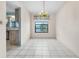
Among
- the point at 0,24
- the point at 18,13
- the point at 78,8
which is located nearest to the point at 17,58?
the point at 0,24

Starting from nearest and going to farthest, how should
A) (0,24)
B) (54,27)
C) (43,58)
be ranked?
(0,24)
(43,58)
(54,27)

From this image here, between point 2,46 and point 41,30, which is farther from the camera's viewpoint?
point 41,30

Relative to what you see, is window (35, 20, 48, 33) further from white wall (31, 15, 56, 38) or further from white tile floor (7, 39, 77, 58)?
white tile floor (7, 39, 77, 58)

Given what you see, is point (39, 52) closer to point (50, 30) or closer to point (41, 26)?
point (50, 30)

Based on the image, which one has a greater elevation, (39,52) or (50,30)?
(50,30)

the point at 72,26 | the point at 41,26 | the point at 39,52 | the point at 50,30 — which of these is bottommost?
the point at 39,52

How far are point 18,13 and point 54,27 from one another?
667 cm

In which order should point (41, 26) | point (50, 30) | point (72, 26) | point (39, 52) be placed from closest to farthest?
point (39, 52)
point (72, 26)
point (50, 30)
point (41, 26)

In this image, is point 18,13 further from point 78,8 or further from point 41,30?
point 41,30

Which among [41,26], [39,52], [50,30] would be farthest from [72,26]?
[41,26]

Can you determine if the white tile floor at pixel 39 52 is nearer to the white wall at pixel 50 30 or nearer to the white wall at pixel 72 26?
the white wall at pixel 72 26

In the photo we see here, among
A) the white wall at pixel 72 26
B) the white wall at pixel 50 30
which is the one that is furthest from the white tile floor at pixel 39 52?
the white wall at pixel 50 30

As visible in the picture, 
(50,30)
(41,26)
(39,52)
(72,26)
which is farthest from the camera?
(41,26)

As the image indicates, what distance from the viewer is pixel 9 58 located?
436 cm
